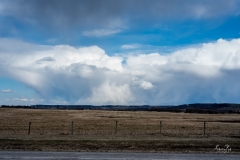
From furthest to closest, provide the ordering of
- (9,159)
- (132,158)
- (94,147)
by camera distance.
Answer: (94,147) < (132,158) < (9,159)

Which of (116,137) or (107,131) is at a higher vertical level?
(116,137)

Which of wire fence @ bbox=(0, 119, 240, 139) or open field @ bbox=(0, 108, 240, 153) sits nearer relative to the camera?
open field @ bbox=(0, 108, 240, 153)

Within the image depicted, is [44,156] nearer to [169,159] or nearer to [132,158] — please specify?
[132,158]

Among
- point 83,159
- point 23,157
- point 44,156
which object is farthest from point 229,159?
point 23,157

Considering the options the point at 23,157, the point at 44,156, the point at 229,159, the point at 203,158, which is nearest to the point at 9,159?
the point at 23,157

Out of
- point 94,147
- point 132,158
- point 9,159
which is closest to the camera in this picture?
point 9,159

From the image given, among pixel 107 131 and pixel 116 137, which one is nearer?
pixel 116 137

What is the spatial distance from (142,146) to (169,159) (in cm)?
547

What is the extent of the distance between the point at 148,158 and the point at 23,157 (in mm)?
6322

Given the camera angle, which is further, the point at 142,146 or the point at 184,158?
the point at 142,146

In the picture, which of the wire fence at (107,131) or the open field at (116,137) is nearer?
the open field at (116,137)

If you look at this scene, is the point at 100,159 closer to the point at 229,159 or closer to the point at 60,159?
the point at 60,159

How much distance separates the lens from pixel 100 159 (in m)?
13.4

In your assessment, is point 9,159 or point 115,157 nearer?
point 9,159
